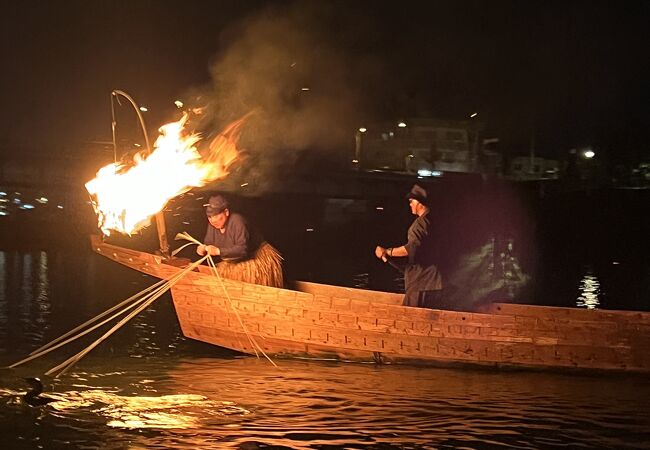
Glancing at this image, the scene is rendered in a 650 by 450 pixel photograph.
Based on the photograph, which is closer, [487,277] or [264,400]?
[264,400]

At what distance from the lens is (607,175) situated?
7006 cm

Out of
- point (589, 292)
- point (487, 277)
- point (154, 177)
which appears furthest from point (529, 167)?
point (154, 177)

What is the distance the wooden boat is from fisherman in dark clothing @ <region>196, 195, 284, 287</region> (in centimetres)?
33

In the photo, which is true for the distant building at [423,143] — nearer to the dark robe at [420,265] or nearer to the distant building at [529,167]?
the distant building at [529,167]

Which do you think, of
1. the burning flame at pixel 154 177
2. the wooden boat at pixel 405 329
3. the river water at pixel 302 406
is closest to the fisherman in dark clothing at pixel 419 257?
the wooden boat at pixel 405 329

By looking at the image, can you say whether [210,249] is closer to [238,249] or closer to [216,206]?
[238,249]

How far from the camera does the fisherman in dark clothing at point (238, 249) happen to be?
44.8 feet

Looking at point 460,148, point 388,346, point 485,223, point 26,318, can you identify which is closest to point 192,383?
point 388,346

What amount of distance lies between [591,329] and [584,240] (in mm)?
45573

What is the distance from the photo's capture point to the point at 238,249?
13602mm

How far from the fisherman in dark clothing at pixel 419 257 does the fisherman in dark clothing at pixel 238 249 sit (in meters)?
1.75

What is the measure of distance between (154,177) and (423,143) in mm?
95945

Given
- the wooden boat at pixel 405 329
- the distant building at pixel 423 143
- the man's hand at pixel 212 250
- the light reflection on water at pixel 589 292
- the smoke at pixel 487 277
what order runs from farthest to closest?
the distant building at pixel 423 143, the light reflection on water at pixel 589 292, the smoke at pixel 487 277, the man's hand at pixel 212 250, the wooden boat at pixel 405 329

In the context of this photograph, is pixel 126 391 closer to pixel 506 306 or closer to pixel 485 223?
pixel 506 306
